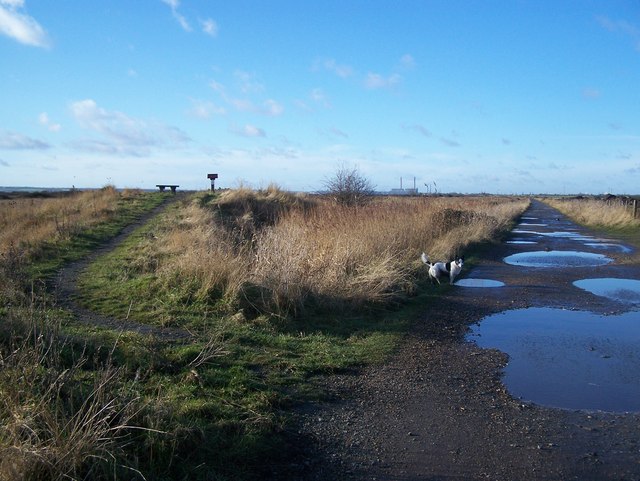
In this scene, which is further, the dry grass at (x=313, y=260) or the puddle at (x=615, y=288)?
the puddle at (x=615, y=288)

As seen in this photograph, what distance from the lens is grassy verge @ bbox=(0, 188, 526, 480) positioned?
12.7ft

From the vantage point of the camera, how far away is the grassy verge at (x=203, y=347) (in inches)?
153

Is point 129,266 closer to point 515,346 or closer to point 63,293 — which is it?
point 63,293

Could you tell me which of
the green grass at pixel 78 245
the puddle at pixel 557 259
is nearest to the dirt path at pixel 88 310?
the green grass at pixel 78 245

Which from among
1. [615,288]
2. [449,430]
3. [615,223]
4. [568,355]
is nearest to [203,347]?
[449,430]

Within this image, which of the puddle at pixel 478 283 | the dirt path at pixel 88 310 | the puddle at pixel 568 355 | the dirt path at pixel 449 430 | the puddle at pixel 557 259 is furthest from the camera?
the puddle at pixel 557 259

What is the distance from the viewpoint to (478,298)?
1168 centimetres

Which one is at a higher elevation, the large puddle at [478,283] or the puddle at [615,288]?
the puddle at [615,288]

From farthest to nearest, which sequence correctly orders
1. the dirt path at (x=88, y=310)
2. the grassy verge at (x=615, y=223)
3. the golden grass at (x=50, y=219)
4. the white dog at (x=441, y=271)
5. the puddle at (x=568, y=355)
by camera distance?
the grassy verge at (x=615, y=223)
the golden grass at (x=50, y=219)
the white dog at (x=441, y=271)
the dirt path at (x=88, y=310)
the puddle at (x=568, y=355)

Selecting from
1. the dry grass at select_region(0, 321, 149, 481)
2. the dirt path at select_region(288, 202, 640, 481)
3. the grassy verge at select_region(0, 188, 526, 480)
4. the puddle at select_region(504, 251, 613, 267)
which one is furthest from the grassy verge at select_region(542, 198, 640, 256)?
the dry grass at select_region(0, 321, 149, 481)

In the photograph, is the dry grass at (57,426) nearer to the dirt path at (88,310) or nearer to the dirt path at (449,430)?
the dirt path at (449,430)

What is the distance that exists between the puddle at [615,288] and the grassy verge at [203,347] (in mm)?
3768

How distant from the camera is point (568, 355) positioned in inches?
294

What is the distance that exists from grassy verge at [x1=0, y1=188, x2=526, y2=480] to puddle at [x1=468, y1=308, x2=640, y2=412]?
1.64 m
